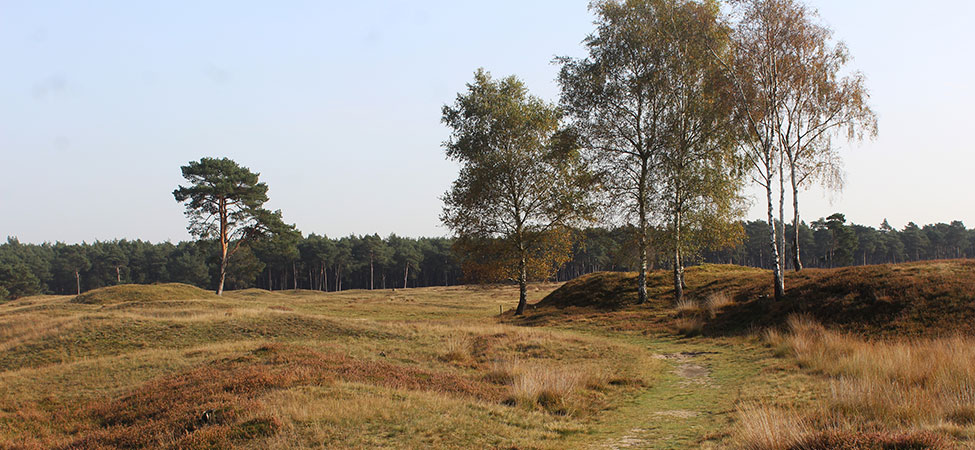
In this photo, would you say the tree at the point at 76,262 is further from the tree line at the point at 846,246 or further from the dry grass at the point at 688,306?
the dry grass at the point at 688,306

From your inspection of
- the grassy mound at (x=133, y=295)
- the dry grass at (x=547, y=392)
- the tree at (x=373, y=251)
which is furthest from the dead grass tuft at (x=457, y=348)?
the tree at (x=373, y=251)

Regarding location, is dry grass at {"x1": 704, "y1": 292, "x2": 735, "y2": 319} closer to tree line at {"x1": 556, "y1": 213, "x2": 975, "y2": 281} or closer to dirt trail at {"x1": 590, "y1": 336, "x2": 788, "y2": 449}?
dirt trail at {"x1": 590, "y1": 336, "x2": 788, "y2": 449}

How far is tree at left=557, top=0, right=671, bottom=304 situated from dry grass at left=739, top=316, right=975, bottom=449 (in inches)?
718

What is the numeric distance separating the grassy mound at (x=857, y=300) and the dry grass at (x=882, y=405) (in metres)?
3.77

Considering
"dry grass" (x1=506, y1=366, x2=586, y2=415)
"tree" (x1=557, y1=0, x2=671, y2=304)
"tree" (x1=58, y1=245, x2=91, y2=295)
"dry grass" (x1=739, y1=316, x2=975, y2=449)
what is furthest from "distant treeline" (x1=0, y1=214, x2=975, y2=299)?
"dry grass" (x1=739, y1=316, x2=975, y2=449)

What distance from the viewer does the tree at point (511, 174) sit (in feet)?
111

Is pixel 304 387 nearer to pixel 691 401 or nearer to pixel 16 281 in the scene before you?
pixel 691 401

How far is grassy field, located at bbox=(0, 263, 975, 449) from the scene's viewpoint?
7879 mm

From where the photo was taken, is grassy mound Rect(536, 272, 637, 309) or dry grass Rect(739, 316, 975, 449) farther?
grassy mound Rect(536, 272, 637, 309)

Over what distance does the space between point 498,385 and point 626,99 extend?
22.6m

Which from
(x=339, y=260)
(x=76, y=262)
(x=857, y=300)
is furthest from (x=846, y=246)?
(x=76, y=262)

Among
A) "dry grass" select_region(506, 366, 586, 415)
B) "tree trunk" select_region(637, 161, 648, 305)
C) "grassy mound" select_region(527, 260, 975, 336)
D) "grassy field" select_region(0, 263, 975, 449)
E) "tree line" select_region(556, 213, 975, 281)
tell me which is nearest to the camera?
"grassy field" select_region(0, 263, 975, 449)

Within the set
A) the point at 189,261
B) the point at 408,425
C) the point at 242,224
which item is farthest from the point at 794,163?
the point at 189,261

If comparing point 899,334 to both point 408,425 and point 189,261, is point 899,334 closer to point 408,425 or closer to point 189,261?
point 408,425
